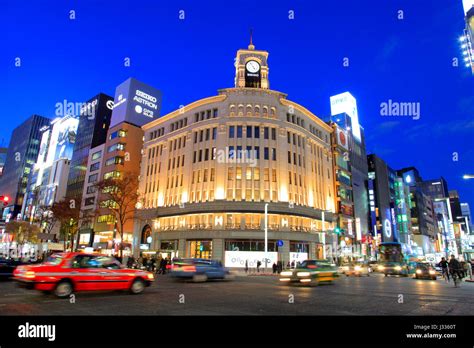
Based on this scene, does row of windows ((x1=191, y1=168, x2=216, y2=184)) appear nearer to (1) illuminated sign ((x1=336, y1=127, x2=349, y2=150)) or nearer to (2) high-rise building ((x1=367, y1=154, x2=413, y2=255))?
(1) illuminated sign ((x1=336, y1=127, x2=349, y2=150))

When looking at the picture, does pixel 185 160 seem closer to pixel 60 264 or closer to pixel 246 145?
pixel 246 145

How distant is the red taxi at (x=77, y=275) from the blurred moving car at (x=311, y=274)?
1040 centimetres

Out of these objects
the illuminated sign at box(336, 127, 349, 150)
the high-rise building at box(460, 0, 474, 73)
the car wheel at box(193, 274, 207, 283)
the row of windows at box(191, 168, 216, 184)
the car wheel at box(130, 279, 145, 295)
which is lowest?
the car wheel at box(193, 274, 207, 283)

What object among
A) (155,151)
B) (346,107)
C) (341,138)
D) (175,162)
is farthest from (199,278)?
(346,107)

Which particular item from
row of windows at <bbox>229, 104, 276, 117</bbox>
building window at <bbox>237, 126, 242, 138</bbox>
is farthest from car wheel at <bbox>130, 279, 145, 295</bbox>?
row of windows at <bbox>229, 104, 276, 117</bbox>

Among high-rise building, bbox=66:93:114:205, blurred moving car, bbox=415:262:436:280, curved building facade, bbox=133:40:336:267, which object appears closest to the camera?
blurred moving car, bbox=415:262:436:280

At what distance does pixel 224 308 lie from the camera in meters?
9.38

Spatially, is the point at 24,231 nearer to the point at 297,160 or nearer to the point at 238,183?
the point at 238,183

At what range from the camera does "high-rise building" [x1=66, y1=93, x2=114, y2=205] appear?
3531 inches

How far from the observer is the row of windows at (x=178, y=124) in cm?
5894

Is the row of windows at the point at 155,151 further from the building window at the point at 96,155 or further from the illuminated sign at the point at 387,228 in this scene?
the illuminated sign at the point at 387,228

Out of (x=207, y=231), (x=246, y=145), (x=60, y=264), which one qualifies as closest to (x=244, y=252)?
(x=207, y=231)

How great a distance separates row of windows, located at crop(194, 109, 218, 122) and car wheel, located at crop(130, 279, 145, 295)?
44013 millimetres

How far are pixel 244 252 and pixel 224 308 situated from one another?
126ft
